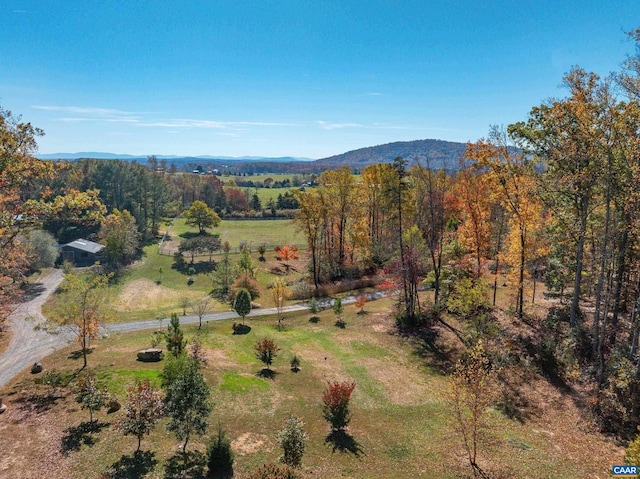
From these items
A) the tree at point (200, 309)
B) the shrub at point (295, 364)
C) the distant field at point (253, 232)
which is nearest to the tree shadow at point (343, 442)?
the shrub at point (295, 364)

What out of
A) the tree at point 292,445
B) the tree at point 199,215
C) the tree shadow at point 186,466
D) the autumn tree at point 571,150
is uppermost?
the autumn tree at point 571,150

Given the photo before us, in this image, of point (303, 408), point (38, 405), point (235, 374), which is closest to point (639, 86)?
point (303, 408)

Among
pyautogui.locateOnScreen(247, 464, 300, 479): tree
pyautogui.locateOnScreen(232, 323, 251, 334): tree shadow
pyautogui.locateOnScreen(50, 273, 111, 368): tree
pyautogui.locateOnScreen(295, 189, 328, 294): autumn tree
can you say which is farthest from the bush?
pyautogui.locateOnScreen(295, 189, 328, 294): autumn tree

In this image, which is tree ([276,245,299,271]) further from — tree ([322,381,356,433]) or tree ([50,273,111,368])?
tree ([322,381,356,433])

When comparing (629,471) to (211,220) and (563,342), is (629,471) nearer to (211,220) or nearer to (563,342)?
(563,342)

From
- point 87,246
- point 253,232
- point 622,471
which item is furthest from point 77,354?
point 253,232

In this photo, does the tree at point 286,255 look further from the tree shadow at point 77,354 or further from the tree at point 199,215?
the tree shadow at point 77,354
